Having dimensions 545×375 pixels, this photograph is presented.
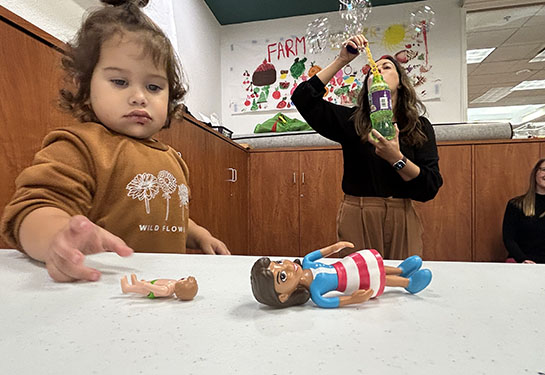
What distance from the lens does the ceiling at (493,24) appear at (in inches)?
100

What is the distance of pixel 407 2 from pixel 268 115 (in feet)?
4.46

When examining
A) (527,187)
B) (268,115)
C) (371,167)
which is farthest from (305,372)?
(268,115)

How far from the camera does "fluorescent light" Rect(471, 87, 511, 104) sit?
555 cm

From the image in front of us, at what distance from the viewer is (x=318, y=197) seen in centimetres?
228

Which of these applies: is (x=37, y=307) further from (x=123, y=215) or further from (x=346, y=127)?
(x=346, y=127)

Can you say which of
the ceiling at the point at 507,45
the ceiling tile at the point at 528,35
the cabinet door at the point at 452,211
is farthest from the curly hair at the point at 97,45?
the ceiling tile at the point at 528,35

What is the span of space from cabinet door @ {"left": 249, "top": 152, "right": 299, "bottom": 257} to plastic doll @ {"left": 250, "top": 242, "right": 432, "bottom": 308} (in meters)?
2.01

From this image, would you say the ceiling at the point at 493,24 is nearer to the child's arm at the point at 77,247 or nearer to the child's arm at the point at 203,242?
the child's arm at the point at 203,242

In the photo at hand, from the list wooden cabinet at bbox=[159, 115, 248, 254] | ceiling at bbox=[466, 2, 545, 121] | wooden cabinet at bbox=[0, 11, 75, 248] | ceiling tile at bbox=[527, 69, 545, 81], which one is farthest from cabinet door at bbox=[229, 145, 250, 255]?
ceiling tile at bbox=[527, 69, 545, 81]

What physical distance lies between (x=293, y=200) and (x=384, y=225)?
1.30 metres

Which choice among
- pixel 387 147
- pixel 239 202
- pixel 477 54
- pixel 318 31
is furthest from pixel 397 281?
pixel 477 54

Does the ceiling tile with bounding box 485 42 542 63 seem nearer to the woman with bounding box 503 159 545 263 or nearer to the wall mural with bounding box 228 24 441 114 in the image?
the wall mural with bounding box 228 24 441 114

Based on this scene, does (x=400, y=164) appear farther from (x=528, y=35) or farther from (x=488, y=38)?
(x=528, y=35)

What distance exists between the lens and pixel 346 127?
1.13 m
